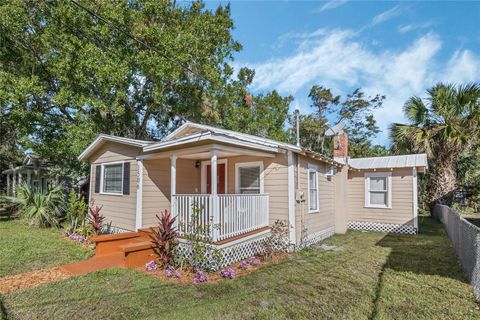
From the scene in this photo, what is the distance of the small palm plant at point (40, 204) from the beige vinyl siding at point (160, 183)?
5.14 metres

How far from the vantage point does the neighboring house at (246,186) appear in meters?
6.52

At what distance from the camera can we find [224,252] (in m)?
6.12

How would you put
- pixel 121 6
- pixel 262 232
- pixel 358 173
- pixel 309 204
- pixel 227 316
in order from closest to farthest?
pixel 227 316 → pixel 262 232 → pixel 309 204 → pixel 358 173 → pixel 121 6

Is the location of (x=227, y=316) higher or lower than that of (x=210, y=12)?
lower

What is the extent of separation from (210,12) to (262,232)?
537 inches

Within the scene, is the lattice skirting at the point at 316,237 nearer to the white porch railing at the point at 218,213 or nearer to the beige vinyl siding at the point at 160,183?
the white porch railing at the point at 218,213

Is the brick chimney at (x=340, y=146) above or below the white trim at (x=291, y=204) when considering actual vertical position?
above

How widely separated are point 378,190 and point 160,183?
339 inches

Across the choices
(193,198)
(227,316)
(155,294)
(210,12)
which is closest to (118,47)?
(210,12)

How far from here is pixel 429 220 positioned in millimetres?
13531

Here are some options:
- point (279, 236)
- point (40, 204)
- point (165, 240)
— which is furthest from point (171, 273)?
point (40, 204)

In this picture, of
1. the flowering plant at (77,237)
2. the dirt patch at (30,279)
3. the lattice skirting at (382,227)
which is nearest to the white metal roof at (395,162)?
the lattice skirting at (382,227)

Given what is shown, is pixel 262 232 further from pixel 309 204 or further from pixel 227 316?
pixel 227 316

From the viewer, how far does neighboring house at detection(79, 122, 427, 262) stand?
652cm
